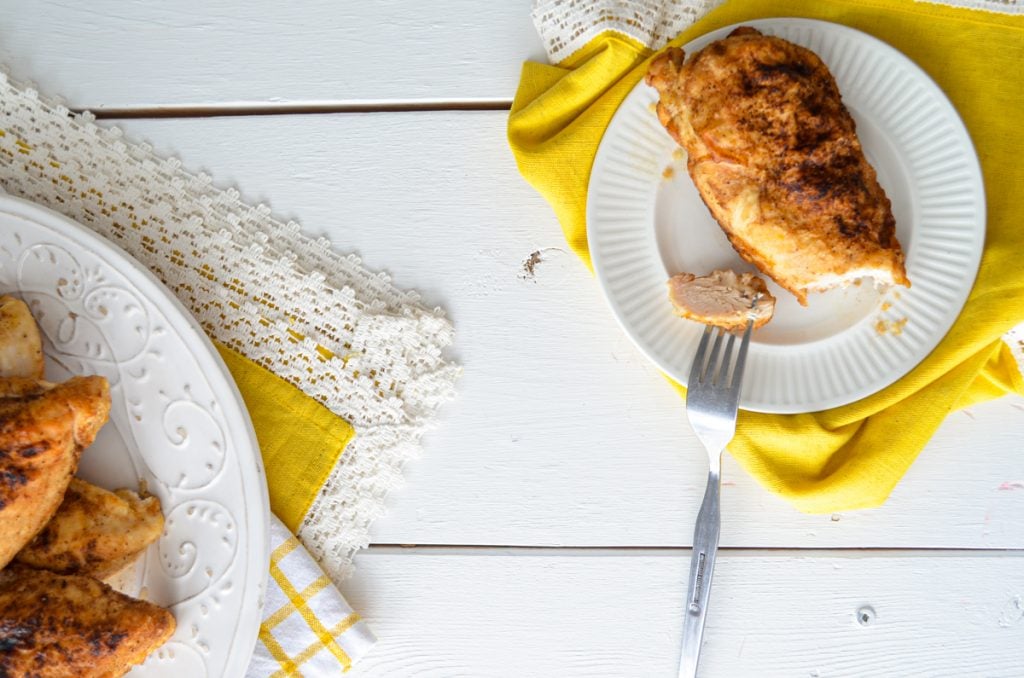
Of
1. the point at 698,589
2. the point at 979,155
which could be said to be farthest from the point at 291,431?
the point at 979,155

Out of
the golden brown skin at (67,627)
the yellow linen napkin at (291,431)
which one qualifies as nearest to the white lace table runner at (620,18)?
the yellow linen napkin at (291,431)

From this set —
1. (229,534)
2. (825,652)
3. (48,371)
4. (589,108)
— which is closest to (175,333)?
(48,371)

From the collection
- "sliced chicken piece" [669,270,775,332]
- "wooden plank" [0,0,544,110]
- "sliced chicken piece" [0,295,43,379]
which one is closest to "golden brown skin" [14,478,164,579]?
"sliced chicken piece" [0,295,43,379]

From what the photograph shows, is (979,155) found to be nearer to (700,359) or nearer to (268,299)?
(700,359)

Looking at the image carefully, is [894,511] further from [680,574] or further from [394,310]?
[394,310]

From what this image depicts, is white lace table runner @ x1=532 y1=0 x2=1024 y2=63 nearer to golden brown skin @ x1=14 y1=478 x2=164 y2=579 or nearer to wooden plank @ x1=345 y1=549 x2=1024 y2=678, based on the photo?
wooden plank @ x1=345 y1=549 x2=1024 y2=678
